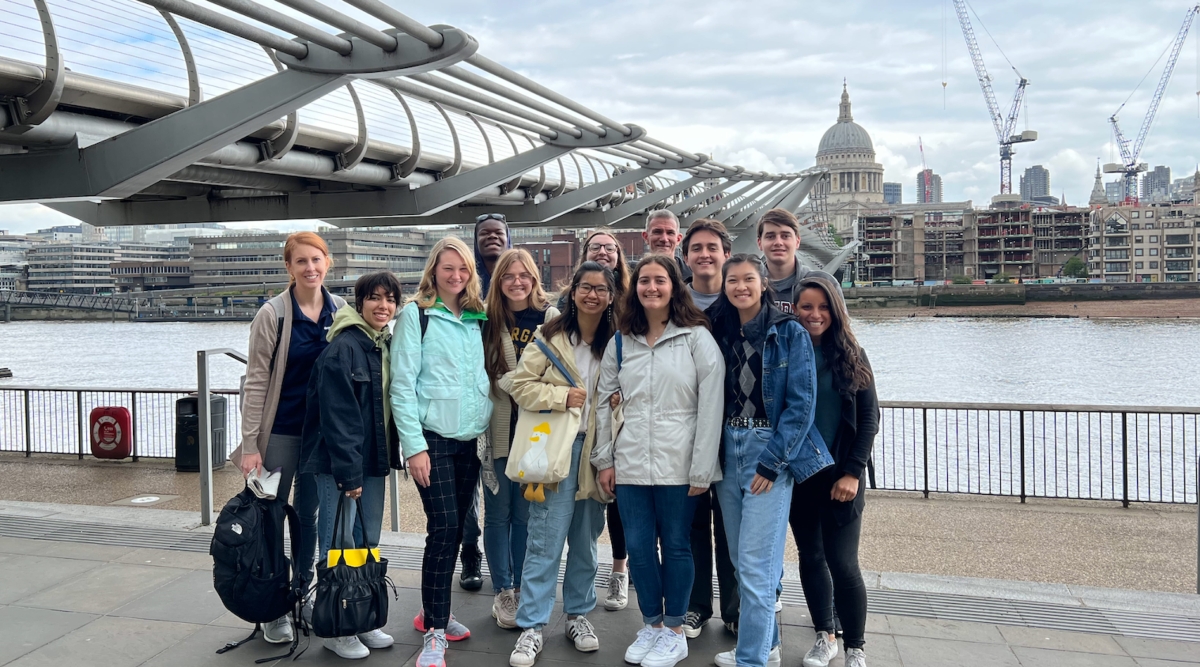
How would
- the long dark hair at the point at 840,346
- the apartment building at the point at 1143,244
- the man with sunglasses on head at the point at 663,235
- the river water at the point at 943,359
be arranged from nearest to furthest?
the long dark hair at the point at 840,346 < the man with sunglasses on head at the point at 663,235 < the river water at the point at 943,359 < the apartment building at the point at 1143,244

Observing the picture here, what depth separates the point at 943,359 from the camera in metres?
32.2

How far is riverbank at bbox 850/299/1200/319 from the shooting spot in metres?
57.5

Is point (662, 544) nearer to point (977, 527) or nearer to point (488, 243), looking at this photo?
point (488, 243)

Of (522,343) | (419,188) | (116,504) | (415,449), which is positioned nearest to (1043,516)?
(522,343)

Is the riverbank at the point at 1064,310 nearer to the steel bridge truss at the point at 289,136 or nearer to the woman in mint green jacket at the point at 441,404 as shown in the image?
the steel bridge truss at the point at 289,136

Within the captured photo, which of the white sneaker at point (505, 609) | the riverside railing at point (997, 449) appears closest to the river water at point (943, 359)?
the riverside railing at point (997, 449)

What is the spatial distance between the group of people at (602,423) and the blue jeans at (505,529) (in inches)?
0.4

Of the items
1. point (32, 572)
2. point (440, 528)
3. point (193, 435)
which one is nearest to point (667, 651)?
point (440, 528)

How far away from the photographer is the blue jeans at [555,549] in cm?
371

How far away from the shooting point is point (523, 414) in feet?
12.1

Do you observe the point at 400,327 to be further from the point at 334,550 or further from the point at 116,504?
the point at 116,504

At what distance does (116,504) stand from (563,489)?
4691mm

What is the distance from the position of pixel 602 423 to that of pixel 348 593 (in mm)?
1169

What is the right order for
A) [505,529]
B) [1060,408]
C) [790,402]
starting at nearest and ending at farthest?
[790,402] < [505,529] < [1060,408]
